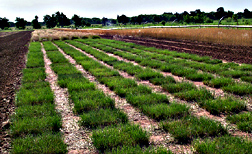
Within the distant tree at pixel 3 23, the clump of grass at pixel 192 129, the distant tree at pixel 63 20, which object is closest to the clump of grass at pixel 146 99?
the clump of grass at pixel 192 129

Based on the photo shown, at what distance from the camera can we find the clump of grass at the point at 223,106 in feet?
15.7

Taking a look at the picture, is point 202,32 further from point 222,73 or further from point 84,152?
point 84,152

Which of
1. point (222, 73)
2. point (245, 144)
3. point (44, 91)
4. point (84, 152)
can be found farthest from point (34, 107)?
point (222, 73)

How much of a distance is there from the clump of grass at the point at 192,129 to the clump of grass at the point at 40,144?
5.92 feet

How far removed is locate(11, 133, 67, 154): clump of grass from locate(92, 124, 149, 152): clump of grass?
546mm

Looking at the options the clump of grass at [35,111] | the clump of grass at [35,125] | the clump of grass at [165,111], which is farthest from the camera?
the clump of grass at [35,111]

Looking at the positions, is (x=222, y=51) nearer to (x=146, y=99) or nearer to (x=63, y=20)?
(x=146, y=99)

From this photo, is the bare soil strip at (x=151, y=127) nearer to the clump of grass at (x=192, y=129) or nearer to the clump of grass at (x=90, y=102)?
the clump of grass at (x=192, y=129)

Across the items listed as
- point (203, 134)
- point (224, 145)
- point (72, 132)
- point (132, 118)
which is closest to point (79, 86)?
point (132, 118)

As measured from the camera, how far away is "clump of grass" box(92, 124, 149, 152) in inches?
140

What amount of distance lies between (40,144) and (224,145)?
2769 mm

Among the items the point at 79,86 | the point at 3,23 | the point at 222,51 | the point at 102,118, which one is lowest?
the point at 102,118

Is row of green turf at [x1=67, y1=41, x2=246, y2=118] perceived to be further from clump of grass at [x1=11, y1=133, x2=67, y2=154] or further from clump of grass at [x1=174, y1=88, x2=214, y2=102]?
clump of grass at [x1=11, y1=133, x2=67, y2=154]

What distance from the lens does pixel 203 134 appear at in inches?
150
